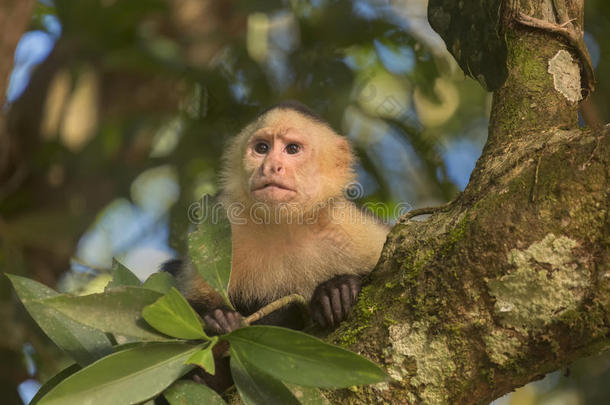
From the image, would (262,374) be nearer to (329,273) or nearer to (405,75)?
(329,273)

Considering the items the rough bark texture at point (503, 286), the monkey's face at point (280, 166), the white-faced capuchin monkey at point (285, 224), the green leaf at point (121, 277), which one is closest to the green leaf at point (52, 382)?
the green leaf at point (121, 277)

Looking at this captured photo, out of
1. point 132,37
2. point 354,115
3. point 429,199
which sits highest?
point 132,37

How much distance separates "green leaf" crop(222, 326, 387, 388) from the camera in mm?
1507

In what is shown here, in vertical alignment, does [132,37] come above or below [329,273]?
above

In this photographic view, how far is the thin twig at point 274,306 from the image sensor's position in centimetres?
200

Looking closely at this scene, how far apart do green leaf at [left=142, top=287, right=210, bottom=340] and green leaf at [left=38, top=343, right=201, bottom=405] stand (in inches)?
2.6

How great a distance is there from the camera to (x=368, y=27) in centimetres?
422

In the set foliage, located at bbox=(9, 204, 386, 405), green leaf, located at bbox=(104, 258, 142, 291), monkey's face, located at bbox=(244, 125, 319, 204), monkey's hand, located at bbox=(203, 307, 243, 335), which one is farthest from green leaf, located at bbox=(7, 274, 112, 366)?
monkey's face, located at bbox=(244, 125, 319, 204)

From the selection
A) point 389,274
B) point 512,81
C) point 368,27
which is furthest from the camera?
point 368,27

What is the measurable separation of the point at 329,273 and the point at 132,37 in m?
2.57

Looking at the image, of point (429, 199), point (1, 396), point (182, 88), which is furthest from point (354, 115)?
point (1, 396)

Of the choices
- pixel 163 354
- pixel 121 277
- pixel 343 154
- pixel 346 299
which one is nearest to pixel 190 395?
pixel 163 354

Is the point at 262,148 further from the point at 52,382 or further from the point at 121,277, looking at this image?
the point at 52,382

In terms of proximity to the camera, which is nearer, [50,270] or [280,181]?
[280,181]
